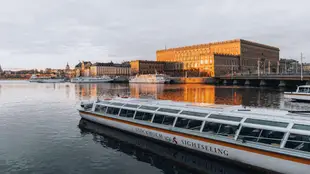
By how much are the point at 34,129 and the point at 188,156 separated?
18881 mm

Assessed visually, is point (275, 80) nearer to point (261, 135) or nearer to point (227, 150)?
point (261, 135)

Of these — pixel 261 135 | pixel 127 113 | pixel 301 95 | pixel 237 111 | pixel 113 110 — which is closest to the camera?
pixel 261 135

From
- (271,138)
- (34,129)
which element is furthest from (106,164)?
(34,129)

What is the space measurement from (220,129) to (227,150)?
1709 millimetres

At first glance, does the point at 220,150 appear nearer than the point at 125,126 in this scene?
Yes

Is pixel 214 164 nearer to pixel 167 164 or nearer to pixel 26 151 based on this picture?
pixel 167 164

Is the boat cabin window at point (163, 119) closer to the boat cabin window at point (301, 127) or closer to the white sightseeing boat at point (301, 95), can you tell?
the boat cabin window at point (301, 127)

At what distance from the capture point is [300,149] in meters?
15.3

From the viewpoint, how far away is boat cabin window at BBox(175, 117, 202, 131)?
21.2m

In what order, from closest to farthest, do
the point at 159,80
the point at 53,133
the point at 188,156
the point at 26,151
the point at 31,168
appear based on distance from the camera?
the point at 31,168
the point at 188,156
the point at 26,151
the point at 53,133
the point at 159,80

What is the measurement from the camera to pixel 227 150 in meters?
18.0

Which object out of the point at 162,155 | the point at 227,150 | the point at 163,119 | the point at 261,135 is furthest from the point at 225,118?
the point at 163,119

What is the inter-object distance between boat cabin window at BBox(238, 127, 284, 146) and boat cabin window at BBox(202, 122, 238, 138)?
837 mm

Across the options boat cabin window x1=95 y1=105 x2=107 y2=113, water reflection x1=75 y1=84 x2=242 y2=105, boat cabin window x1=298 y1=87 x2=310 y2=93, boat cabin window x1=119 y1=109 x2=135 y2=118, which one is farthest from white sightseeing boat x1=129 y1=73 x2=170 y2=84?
boat cabin window x1=119 y1=109 x2=135 y2=118
